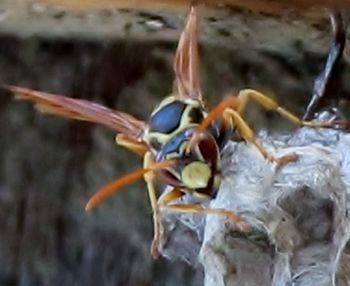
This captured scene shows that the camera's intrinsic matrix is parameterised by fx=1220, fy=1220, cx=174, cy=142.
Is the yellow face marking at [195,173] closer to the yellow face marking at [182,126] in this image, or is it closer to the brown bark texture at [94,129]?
the yellow face marking at [182,126]

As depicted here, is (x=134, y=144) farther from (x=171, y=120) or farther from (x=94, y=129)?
(x=94, y=129)

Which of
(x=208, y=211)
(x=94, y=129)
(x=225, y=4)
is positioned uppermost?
(x=225, y=4)

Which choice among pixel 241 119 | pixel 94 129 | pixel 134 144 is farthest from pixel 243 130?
pixel 94 129

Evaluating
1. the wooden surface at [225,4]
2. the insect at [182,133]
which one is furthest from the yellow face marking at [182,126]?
the wooden surface at [225,4]

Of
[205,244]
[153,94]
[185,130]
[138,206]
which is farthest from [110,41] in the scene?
[205,244]

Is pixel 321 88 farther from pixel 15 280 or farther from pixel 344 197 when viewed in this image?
pixel 15 280

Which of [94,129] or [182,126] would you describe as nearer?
[182,126]

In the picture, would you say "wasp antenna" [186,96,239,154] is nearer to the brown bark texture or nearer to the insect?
the insect
